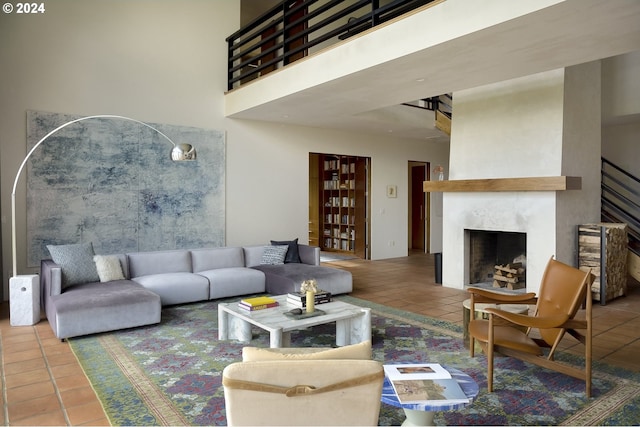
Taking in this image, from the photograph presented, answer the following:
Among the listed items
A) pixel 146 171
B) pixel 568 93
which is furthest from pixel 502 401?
pixel 146 171

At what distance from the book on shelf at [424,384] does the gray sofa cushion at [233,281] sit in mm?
3775

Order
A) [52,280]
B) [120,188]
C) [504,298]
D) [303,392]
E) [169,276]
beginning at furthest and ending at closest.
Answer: [120,188], [169,276], [52,280], [504,298], [303,392]

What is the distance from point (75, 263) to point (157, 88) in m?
3.06

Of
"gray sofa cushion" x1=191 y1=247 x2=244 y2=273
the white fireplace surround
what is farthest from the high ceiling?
"gray sofa cushion" x1=191 y1=247 x2=244 y2=273

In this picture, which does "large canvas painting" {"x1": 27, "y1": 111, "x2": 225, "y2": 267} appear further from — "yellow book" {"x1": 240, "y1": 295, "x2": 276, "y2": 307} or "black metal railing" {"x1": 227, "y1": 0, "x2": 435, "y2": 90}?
"yellow book" {"x1": 240, "y1": 295, "x2": 276, "y2": 307}

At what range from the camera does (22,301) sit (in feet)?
15.3

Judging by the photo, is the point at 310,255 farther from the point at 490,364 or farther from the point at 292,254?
the point at 490,364

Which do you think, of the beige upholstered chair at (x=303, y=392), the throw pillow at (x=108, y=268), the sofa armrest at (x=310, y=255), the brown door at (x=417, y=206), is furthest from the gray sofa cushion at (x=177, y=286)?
the brown door at (x=417, y=206)

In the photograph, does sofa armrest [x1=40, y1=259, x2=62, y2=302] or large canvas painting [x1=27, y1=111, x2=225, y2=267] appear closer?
sofa armrest [x1=40, y1=259, x2=62, y2=302]

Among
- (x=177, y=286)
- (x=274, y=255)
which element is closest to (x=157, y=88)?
(x=274, y=255)

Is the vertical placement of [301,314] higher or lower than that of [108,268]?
lower

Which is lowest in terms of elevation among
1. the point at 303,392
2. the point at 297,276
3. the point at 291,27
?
the point at 297,276

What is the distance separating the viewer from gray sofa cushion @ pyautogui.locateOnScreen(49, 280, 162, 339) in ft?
13.6

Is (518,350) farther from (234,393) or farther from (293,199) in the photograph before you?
(293,199)
